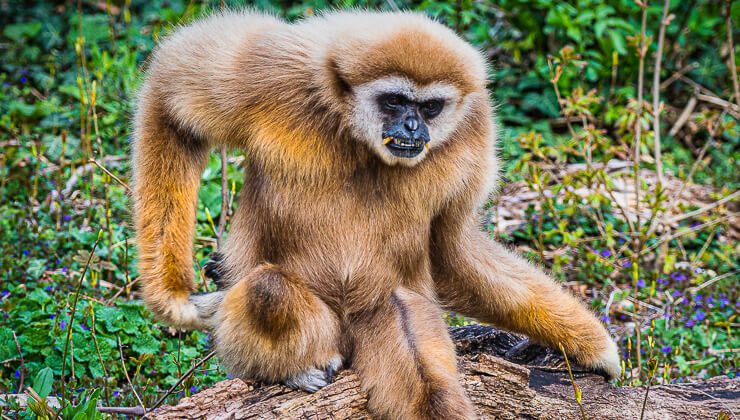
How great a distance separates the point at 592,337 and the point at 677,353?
132 cm

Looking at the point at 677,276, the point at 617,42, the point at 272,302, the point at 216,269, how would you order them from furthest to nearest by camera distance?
the point at 617,42, the point at 677,276, the point at 216,269, the point at 272,302

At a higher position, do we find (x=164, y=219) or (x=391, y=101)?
(x=391, y=101)

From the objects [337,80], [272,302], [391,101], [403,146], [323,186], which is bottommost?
[272,302]

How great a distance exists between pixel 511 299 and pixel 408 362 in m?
1.01

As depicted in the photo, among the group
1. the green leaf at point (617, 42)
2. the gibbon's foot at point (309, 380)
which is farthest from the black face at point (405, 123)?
the green leaf at point (617, 42)

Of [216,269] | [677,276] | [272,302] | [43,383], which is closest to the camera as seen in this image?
[272,302]

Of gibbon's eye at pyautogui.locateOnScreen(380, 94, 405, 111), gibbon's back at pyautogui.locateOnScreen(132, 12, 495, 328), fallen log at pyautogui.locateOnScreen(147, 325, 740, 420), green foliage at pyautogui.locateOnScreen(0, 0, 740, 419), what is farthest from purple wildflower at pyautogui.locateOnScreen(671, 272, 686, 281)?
gibbon's eye at pyautogui.locateOnScreen(380, 94, 405, 111)

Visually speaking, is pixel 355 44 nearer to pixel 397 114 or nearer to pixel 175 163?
pixel 397 114

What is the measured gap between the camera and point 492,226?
22.8 feet

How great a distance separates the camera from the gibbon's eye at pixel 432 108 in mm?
4023

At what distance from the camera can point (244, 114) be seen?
156 inches

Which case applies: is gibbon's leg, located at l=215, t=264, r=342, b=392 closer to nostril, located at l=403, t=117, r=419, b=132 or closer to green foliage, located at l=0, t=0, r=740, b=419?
green foliage, located at l=0, t=0, r=740, b=419

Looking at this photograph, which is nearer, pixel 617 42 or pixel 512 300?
pixel 512 300

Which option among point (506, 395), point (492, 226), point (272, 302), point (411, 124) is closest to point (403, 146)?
point (411, 124)
